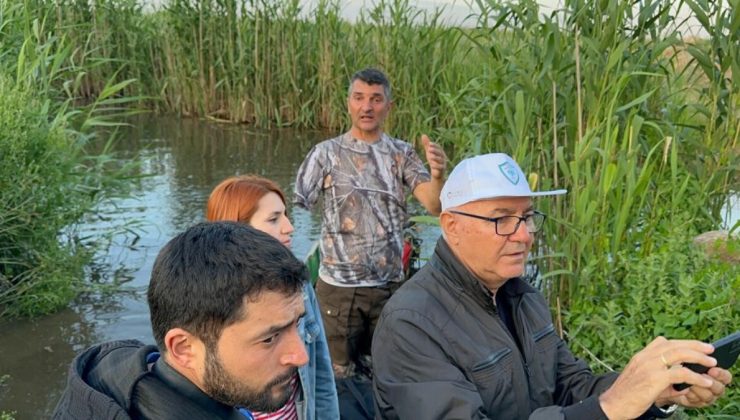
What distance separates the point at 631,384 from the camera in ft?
7.02

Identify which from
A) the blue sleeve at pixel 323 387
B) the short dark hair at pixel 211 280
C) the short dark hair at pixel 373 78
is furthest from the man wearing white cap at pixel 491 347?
the short dark hair at pixel 373 78

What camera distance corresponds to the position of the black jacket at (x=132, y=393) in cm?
143

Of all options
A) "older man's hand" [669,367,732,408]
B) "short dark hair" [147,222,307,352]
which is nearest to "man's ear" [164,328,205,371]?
"short dark hair" [147,222,307,352]

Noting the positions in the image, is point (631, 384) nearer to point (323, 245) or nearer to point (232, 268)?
point (232, 268)

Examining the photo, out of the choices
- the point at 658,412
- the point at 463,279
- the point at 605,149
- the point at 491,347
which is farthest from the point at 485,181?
the point at 605,149

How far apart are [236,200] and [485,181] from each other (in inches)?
31.4

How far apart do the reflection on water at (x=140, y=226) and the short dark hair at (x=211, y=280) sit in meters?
3.15

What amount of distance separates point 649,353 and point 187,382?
1233mm

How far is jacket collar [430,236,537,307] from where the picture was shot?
2438 mm

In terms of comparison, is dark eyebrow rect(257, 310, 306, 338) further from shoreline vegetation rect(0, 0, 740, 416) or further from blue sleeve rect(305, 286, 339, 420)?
shoreline vegetation rect(0, 0, 740, 416)

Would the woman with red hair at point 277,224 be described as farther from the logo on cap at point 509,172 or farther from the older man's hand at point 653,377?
the older man's hand at point 653,377

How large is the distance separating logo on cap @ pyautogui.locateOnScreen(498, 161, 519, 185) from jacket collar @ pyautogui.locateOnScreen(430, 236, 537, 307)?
0.27 metres

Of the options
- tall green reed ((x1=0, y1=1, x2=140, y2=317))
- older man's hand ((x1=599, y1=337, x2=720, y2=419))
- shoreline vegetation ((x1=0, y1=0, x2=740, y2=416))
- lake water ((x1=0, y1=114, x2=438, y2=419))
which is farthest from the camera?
tall green reed ((x1=0, y1=1, x2=140, y2=317))

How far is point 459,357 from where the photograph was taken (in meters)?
2.33
